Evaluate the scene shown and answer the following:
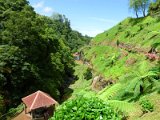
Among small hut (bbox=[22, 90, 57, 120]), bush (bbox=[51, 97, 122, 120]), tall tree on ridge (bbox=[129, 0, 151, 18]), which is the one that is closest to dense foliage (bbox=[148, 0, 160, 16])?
tall tree on ridge (bbox=[129, 0, 151, 18])

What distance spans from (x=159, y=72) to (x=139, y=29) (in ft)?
106

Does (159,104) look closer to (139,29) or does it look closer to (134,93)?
(134,93)

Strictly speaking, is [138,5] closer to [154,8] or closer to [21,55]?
[154,8]

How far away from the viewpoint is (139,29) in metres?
46.0

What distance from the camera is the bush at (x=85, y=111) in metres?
8.94

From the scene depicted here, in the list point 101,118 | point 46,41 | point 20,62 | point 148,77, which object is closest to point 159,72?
point 148,77

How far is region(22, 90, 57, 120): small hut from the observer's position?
94.7 ft

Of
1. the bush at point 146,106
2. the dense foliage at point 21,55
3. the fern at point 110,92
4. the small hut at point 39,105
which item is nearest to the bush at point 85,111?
the fern at point 110,92

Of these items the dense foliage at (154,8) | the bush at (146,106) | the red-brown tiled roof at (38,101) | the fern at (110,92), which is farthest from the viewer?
the dense foliage at (154,8)

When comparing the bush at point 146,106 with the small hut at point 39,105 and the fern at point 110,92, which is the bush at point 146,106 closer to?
the fern at point 110,92

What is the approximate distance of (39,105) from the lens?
28859 millimetres

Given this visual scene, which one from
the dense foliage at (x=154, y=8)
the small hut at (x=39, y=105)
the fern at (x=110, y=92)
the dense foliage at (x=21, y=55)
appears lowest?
the small hut at (x=39, y=105)

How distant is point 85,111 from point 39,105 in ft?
66.8

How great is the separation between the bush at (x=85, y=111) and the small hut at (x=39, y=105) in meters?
19.9
